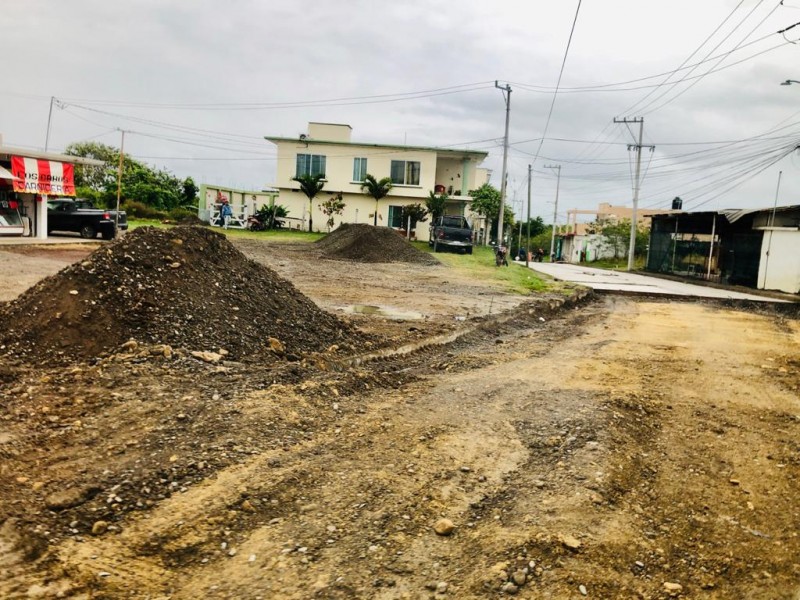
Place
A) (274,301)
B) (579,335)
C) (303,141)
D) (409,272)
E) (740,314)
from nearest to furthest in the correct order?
(274,301)
(579,335)
(740,314)
(409,272)
(303,141)

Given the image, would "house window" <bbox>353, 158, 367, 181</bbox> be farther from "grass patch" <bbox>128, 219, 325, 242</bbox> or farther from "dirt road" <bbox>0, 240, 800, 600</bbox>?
"dirt road" <bbox>0, 240, 800, 600</bbox>

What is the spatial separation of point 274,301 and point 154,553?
537 centimetres

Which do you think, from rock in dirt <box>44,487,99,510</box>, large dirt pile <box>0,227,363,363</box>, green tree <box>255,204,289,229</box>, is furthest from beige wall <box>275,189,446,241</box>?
rock in dirt <box>44,487,99,510</box>

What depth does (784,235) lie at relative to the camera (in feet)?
78.1

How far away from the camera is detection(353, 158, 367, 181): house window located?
1786 inches

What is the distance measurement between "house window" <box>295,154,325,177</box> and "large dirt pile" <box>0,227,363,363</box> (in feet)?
125

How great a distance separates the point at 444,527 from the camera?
147 inches

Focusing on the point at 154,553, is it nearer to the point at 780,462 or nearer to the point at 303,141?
the point at 780,462

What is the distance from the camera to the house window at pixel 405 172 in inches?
1768

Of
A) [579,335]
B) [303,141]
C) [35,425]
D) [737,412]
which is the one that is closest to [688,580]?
[737,412]

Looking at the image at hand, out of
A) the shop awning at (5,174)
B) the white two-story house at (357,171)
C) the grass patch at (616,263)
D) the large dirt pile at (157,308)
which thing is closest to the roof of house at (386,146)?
the white two-story house at (357,171)

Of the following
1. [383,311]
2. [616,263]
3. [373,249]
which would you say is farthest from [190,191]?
[383,311]

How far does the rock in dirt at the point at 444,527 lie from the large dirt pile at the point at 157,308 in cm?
387

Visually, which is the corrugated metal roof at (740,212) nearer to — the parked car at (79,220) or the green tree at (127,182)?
the parked car at (79,220)
